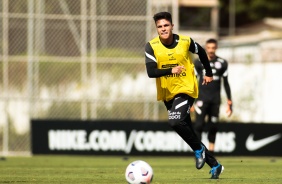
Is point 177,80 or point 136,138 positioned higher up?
point 177,80

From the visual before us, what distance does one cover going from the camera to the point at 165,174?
1451cm

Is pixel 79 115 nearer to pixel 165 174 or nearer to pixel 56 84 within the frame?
pixel 56 84

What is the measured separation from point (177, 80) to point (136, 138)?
9.55 meters

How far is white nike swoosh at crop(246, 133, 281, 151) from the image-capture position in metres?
22.3

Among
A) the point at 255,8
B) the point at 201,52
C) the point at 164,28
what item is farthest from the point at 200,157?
the point at 255,8

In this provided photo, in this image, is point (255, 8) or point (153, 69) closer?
point (153, 69)

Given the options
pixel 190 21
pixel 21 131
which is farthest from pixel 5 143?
pixel 190 21

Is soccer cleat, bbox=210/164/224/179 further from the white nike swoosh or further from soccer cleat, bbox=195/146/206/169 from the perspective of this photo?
the white nike swoosh

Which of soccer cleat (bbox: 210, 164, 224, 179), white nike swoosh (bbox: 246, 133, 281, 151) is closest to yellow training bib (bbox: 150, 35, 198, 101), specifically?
soccer cleat (bbox: 210, 164, 224, 179)

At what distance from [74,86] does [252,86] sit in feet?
16.7

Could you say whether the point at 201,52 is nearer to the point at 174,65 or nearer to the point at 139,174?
the point at 174,65

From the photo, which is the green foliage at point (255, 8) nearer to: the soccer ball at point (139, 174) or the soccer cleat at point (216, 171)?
the soccer cleat at point (216, 171)

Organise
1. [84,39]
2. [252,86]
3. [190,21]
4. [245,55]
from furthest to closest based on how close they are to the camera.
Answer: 1. [190,21]
2. [245,55]
3. [252,86]
4. [84,39]

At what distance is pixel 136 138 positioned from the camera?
73.4 feet
